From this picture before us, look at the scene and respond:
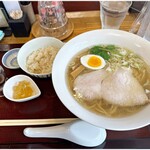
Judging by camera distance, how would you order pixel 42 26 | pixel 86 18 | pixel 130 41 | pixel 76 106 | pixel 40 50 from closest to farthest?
pixel 76 106
pixel 130 41
pixel 40 50
pixel 42 26
pixel 86 18

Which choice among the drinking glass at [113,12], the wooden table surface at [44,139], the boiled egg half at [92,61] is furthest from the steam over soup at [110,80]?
the drinking glass at [113,12]

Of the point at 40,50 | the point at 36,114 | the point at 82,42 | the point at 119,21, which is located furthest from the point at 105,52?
the point at 36,114

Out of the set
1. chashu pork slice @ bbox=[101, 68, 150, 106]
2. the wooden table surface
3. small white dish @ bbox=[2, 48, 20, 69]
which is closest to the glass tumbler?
small white dish @ bbox=[2, 48, 20, 69]

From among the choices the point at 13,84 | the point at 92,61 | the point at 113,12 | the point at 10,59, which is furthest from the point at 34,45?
the point at 113,12

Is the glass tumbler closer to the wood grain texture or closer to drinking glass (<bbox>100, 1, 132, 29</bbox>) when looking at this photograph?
the wood grain texture

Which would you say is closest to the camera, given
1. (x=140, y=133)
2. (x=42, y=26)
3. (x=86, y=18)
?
(x=140, y=133)

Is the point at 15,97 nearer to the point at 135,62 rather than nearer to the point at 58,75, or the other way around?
the point at 58,75
